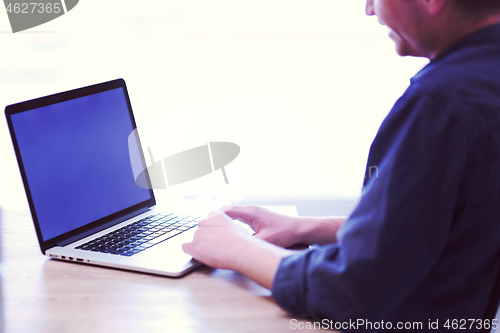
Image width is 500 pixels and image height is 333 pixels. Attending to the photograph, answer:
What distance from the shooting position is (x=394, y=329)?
68cm

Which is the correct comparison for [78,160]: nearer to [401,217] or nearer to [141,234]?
[141,234]

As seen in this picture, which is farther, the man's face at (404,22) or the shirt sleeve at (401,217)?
the man's face at (404,22)

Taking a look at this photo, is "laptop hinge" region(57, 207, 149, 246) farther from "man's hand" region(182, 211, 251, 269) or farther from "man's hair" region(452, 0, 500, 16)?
"man's hair" region(452, 0, 500, 16)

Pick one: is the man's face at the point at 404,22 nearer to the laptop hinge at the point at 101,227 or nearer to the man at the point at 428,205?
the man at the point at 428,205

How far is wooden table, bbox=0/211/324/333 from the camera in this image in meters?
0.71

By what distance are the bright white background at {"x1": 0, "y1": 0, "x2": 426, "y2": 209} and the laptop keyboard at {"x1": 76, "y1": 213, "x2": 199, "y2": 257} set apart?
66 cm

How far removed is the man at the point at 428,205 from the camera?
61cm

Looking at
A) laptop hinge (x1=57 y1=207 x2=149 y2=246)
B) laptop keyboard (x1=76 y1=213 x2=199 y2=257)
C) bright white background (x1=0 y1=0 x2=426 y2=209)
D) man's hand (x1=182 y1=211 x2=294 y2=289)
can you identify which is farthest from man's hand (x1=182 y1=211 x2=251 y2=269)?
bright white background (x1=0 y1=0 x2=426 y2=209)

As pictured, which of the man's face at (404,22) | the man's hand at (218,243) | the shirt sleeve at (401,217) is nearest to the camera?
the shirt sleeve at (401,217)

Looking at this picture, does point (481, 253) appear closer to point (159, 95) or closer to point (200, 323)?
point (200, 323)

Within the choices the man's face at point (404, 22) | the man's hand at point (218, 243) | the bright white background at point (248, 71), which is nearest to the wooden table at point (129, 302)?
the man's hand at point (218, 243)

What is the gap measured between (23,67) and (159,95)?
0.52m

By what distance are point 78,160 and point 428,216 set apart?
2.51 feet

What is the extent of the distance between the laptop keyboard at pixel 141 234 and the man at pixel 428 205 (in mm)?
336
